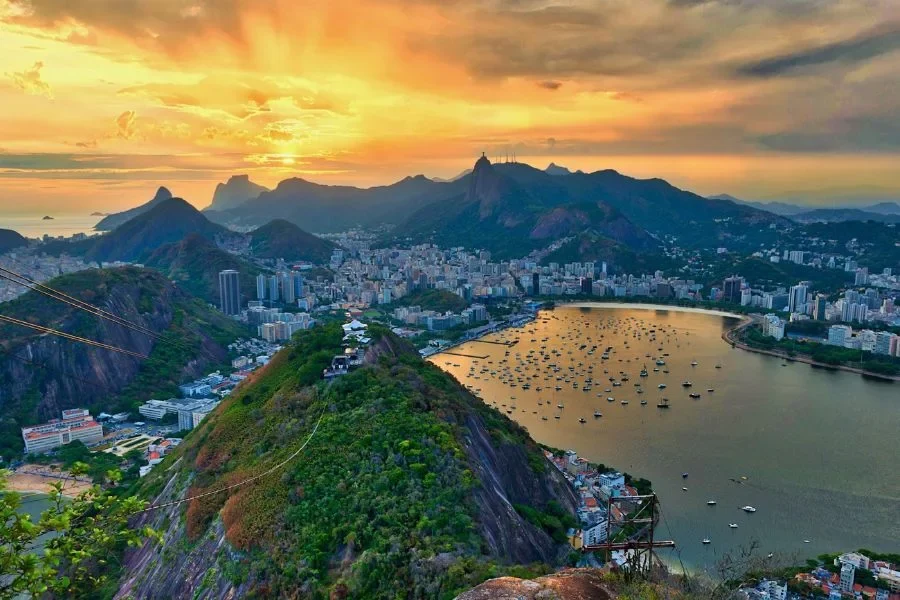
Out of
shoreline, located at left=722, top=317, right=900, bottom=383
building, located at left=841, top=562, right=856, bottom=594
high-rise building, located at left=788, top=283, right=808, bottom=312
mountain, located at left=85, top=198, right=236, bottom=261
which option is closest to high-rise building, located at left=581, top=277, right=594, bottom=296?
shoreline, located at left=722, top=317, right=900, bottom=383

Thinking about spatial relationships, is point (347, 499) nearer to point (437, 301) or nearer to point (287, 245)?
point (437, 301)

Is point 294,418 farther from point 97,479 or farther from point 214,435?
point 97,479

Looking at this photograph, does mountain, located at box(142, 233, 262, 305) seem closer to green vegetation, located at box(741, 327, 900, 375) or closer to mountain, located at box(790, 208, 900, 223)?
green vegetation, located at box(741, 327, 900, 375)

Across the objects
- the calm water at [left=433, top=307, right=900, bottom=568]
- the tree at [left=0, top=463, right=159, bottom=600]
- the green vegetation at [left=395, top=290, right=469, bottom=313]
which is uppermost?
the tree at [left=0, top=463, right=159, bottom=600]

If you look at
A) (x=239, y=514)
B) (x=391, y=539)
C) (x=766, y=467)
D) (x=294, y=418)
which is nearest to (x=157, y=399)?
(x=294, y=418)

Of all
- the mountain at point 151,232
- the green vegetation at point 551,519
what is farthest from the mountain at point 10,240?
the green vegetation at point 551,519

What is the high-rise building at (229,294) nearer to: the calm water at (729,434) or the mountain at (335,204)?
the calm water at (729,434)

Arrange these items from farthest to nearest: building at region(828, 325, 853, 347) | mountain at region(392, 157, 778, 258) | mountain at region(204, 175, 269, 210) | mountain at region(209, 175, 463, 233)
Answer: mountain at region(204, 175, 269, 210) < mountain at region(209, 175, 463, 233) < mountain at region(392, 157, 778, 258) < building at region(828, 325, 853, 347)
